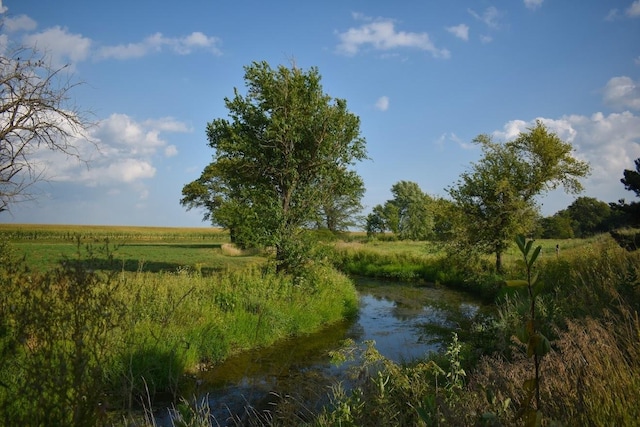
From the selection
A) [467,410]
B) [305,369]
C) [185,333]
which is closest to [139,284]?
[185,333]

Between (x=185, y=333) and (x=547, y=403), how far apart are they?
27.9 ft

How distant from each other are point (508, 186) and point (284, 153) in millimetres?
12621

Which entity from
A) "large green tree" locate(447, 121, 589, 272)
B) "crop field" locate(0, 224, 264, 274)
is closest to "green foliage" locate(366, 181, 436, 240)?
"crop field" locate(0, 224, 264, 274)

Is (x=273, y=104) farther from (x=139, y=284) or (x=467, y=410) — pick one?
(x=467, y=410)

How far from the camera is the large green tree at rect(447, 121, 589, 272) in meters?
20.8

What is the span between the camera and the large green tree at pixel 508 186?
2080 centimetres

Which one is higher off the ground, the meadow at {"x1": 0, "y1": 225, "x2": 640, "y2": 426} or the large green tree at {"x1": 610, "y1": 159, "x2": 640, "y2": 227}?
the large green tree at {"x1": 610, "y1": 159, "x2": 640, "y2": 227}

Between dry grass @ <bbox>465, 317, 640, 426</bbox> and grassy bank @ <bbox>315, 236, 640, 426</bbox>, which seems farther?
dry grass @ <bbox>465, 317, 640, 426</bbox>

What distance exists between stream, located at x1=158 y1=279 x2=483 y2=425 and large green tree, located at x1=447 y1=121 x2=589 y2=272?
3692 mm

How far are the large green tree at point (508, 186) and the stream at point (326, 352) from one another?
3692mm

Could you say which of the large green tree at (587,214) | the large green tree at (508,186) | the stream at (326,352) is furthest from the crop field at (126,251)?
the large green tree at (587,214)

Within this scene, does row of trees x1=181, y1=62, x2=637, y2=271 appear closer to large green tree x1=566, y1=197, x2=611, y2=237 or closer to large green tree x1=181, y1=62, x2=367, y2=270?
large green tree x1=181, y1=62, x2=367, y2=270

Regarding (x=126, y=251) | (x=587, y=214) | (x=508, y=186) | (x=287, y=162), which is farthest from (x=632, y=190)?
(x=587, y=214)

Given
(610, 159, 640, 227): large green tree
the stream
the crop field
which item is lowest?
the stream
